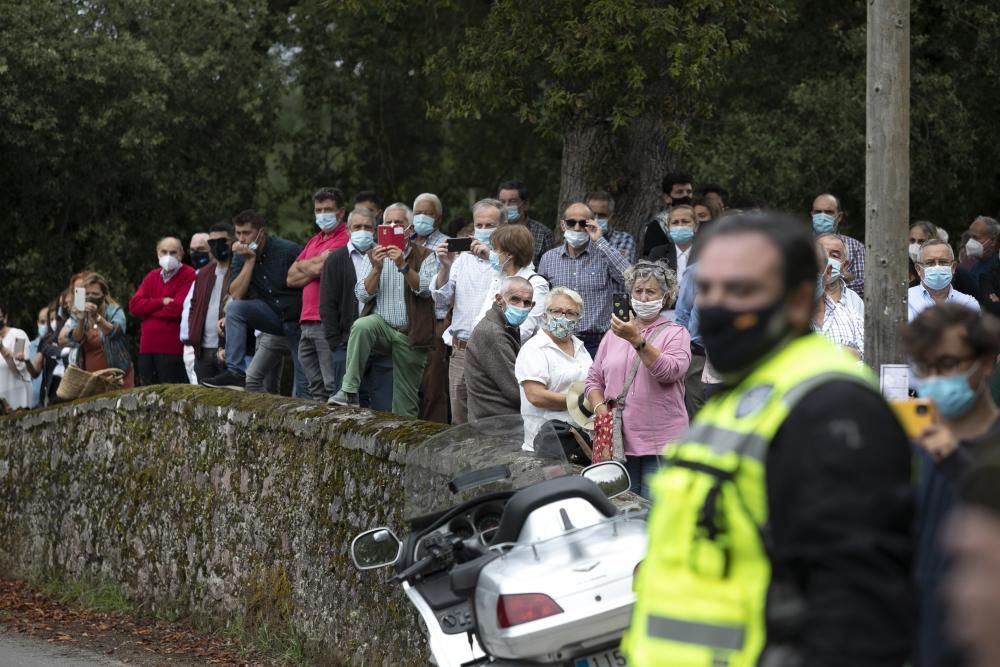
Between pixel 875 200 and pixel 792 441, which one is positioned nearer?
pixel 792 441

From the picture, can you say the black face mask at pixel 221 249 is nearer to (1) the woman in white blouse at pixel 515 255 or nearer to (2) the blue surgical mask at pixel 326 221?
(2) the blue surgical mask at pixel 326 221

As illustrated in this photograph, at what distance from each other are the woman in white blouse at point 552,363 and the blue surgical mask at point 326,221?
13.4 ft

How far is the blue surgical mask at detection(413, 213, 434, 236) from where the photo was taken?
12188mm

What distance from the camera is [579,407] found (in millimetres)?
8602

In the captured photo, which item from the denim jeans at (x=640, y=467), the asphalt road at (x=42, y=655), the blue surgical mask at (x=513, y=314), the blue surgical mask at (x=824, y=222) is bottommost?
the asphalt road at (x=42, y=655)

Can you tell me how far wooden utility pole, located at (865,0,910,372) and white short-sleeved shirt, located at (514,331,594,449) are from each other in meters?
1.89

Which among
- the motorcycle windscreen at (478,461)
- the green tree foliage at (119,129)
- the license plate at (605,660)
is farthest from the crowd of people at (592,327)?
the green tree foliage at (119,129)

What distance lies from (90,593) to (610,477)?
357 inches

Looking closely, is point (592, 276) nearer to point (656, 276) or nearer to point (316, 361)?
point (656, 276)

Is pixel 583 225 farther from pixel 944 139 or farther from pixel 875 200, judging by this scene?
pixel 944 139

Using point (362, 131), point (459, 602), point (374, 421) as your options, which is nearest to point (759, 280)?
point (459, 602)

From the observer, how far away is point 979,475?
7.34ft

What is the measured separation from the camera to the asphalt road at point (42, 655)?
10.9 meters

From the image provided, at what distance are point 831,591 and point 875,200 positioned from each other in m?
4.79
